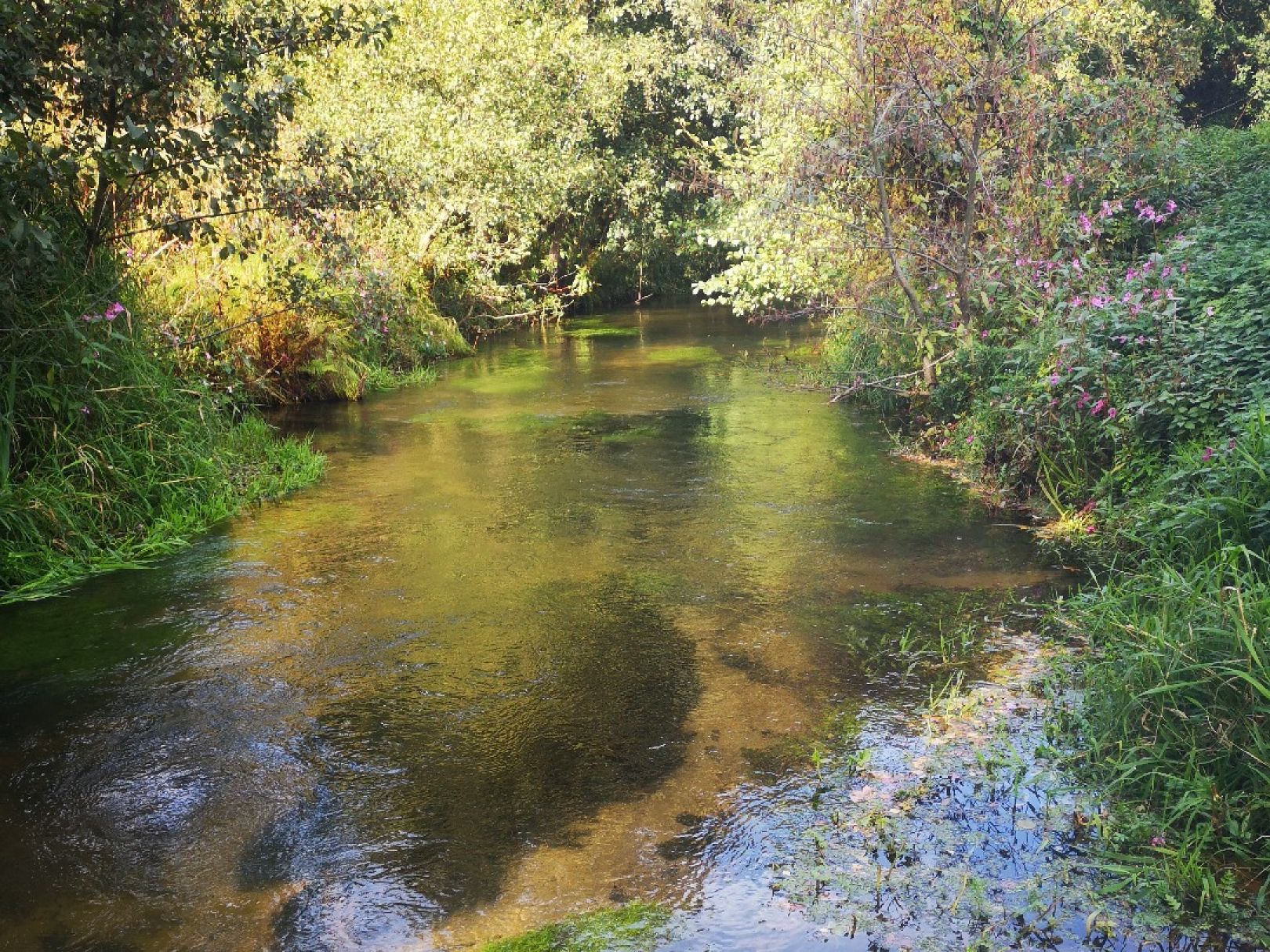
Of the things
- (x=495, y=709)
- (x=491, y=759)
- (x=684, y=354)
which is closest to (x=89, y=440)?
(x=495, y=709)

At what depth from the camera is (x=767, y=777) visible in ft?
14.0

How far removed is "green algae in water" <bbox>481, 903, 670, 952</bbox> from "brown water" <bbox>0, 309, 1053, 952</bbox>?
64 mm

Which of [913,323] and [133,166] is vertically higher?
[133,166]

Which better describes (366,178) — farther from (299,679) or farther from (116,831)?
(116,831)

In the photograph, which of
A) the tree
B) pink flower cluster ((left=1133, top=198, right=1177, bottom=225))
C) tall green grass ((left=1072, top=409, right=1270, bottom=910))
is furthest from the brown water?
pink flower cluster ((left=1133, top=198, right=1177, bottom=225))

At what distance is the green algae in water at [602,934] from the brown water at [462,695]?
0.06 meters

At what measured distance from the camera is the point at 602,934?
337 centimetres

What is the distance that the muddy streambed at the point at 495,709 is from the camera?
11.7 feet

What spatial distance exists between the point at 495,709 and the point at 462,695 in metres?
0.22

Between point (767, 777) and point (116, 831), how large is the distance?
234 cm

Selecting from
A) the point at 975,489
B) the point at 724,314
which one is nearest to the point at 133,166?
the point at 975,489

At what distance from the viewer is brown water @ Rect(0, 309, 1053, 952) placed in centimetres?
362

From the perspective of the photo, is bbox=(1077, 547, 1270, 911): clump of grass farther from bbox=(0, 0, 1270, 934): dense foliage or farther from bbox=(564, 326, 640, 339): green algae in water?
bbox=(564, 326, 640, 339): green algae in water

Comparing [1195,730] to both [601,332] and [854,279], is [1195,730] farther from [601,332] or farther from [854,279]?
[601,332]
